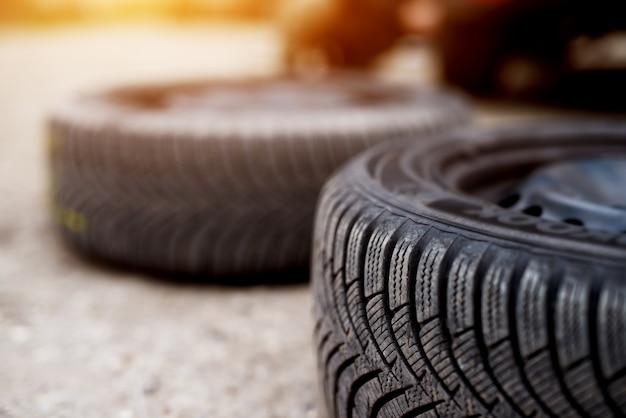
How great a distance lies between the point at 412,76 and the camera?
19.9ft

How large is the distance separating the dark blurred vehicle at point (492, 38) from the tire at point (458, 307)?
321cm

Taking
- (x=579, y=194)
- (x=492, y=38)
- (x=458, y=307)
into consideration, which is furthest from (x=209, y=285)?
(x=492, y=38)

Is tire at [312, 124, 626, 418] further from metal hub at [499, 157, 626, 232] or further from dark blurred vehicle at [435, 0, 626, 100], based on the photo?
dark blurred vehicle at [435, 0, 626, 100]

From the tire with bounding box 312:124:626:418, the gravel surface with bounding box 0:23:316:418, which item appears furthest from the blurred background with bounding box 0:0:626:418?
the tire with bounding box 312:124:626:418

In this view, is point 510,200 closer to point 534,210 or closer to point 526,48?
point 534,210

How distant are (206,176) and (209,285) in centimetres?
31

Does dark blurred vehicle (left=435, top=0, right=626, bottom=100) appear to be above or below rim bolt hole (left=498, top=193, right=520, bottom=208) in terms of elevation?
below

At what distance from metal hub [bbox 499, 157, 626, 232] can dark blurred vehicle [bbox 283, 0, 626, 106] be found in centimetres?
278

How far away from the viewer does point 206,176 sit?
1.62 m

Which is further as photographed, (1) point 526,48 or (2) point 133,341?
(1) point 526,48

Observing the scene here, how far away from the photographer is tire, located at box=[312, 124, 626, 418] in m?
0.65

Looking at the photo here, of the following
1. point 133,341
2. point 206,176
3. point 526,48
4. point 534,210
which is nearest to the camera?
point 534,210

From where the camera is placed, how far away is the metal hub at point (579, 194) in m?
1.03

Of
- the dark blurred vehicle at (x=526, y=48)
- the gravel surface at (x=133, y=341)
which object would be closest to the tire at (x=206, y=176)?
the gravel surface at (x=133, y=341)
